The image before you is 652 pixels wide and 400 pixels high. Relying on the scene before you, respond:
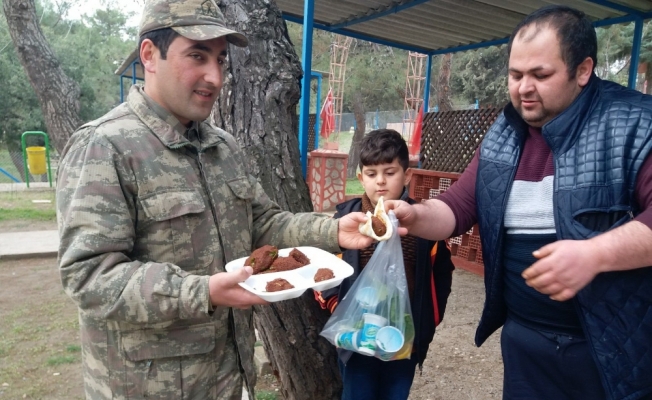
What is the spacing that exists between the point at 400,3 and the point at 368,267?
13.5 feet

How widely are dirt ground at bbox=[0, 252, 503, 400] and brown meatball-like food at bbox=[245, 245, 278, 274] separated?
182 cm

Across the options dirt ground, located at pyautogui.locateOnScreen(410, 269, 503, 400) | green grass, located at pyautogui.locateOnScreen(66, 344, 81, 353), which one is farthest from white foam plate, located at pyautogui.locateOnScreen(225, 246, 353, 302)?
green grass, located at pyautogui.locateOnScreen(66, 344, 81, 353)

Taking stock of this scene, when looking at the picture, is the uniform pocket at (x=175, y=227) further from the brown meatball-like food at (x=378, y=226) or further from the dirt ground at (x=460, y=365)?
the dirt ground at (x=460, y=365)

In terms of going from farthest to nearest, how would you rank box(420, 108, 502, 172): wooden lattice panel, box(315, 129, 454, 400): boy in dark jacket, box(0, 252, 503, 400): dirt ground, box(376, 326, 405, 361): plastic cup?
1. box(420, 108, 502, 172): wooden lattice panel
2. box(0, 252, 503, 400): dirt ground
3. box(315, 129, 454, 400): boy in dark jacket
4. box(376, 326, 405, 361): plastic cup

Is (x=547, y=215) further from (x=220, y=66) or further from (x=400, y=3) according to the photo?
(x=400, y=3)

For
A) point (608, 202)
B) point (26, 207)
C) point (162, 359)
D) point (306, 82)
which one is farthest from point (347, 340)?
point (26, 207)

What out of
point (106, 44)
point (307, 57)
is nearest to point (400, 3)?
point (307, 57)

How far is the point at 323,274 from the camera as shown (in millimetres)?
1886

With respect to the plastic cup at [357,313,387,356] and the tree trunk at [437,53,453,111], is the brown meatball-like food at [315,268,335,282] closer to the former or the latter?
the plastic cup at [357,313,387,356]

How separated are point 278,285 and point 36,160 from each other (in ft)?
51.7

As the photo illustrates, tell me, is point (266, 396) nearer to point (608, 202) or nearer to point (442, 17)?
point (608, 202)

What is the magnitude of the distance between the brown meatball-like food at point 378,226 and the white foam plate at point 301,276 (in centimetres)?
22

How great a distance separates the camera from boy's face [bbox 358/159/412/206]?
8.83 feet

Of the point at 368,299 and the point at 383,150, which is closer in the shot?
the point at 368,299
